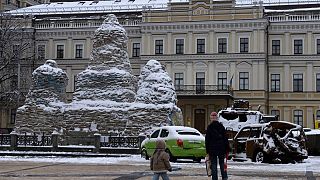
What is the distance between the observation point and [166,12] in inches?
2803

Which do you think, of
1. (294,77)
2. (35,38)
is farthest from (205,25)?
(35,38)

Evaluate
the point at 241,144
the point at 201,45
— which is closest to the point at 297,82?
the point at 201,45

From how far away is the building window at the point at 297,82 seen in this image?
68.8 m

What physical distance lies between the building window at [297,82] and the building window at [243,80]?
5.35 m

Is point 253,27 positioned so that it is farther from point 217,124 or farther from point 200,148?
point 217,124

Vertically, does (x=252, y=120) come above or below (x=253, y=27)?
below

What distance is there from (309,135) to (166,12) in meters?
38.8

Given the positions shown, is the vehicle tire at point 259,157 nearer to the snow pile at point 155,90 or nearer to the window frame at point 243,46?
the snow pile at point 155,90

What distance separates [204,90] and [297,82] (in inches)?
417

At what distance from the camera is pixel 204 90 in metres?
68.3

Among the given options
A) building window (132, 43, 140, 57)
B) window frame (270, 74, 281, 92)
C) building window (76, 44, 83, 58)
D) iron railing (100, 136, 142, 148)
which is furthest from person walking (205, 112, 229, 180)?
building window (76, 44, 83, 58)

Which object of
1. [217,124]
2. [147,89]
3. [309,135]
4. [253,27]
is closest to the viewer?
[217,124]

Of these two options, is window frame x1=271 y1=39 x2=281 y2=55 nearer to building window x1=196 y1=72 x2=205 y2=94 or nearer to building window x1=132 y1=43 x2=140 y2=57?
building window x1=196 y1=72 x2=205 y2=94

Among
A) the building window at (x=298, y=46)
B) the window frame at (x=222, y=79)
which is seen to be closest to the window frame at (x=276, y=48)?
the building window at (x=298, y=46)
